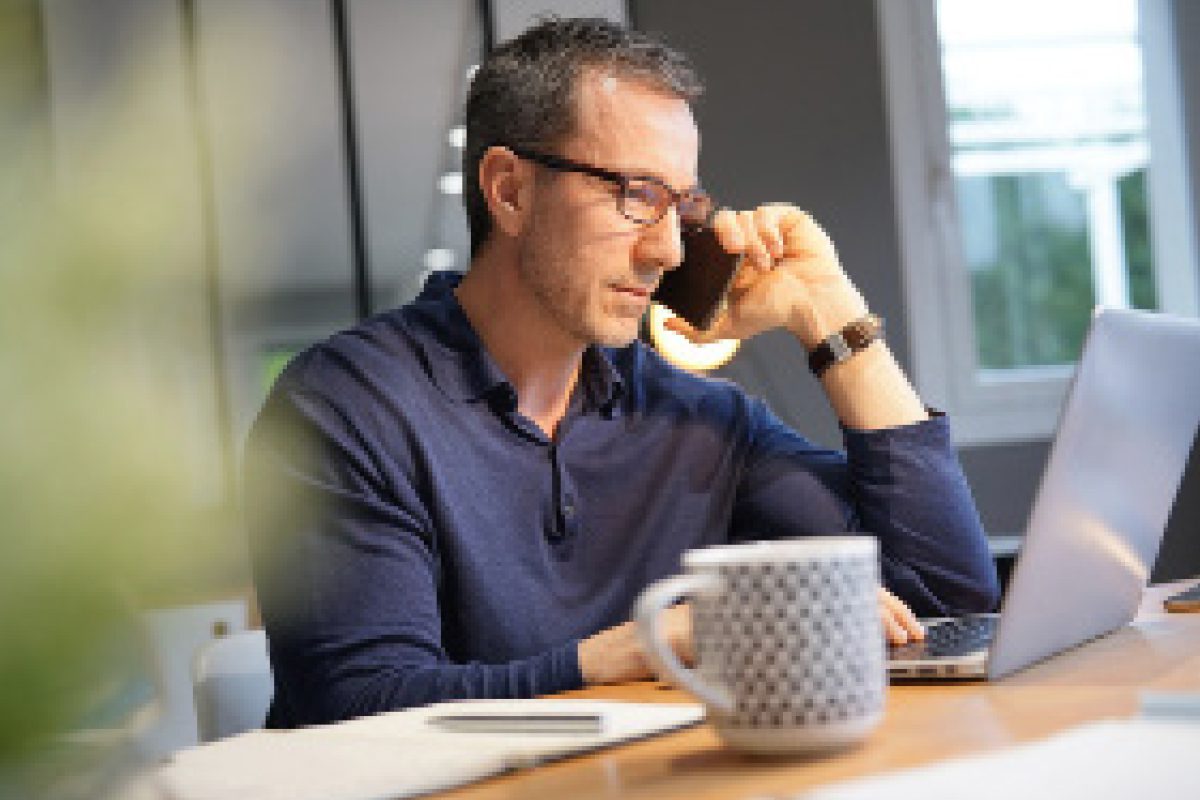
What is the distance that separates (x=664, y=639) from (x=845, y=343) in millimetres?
968

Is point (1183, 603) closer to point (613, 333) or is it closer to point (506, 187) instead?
point (613, 333)

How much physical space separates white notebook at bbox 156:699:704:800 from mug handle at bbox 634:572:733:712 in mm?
102

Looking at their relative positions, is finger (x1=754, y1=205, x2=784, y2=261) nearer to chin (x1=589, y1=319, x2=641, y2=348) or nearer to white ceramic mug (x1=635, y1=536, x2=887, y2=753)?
chin (x1=589, y1=319, x2=641, y2=348)

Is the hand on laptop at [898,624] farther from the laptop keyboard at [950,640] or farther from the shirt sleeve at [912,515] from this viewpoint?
the shirt sleeve at [912,515]

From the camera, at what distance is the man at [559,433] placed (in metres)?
1.38

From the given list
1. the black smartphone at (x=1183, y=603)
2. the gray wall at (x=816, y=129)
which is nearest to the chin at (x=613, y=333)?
the black smartphone at (x=1183, y=603)

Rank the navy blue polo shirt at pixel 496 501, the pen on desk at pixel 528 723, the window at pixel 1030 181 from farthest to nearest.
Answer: the window at pixel 1030 181 → the navy blue polo shirt at pixel 496 501 → the pen on desk at pixel 528 723


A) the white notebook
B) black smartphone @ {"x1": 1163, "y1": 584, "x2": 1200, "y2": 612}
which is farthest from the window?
the white notebook

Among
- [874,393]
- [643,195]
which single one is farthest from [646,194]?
[874,393]

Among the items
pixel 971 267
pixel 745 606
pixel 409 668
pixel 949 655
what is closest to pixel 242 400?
pixel 971 267

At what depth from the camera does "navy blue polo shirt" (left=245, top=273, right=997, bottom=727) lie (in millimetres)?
1330

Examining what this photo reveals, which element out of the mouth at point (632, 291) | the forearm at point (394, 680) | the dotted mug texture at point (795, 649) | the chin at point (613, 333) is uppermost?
the mouth at point (632, 291)

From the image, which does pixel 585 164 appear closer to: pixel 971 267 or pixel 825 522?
pixel 825 522

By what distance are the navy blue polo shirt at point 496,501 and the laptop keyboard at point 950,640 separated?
26cm
